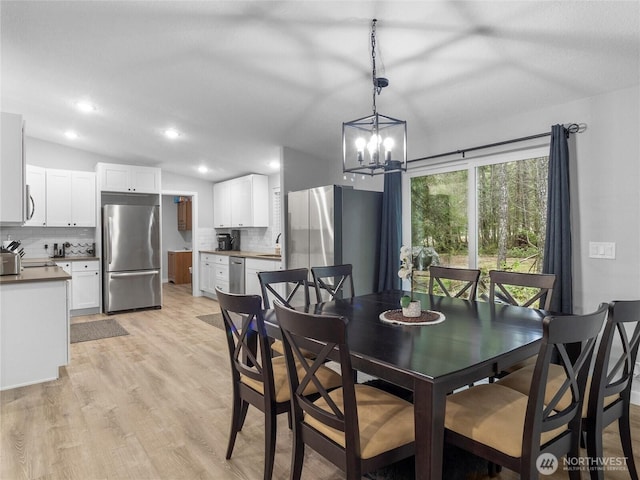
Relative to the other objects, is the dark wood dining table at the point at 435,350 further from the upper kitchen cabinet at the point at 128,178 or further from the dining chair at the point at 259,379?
the upper kitchen cabinet at the point at 128,178

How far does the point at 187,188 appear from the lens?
7.47 m

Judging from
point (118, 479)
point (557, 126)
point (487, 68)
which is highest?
point (487, 68)

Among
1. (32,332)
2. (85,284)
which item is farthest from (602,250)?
(85,284)

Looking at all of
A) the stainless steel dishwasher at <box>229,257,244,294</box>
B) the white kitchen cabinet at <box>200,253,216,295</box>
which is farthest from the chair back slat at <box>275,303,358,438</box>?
the white kitchen cabinet at <box>200,253,216,295</box>

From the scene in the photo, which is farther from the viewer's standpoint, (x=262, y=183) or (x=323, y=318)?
(x=262, y=183)

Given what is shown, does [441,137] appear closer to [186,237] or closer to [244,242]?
[244,242]

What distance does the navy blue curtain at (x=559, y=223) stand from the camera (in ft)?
9.59

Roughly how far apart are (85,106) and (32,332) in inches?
101

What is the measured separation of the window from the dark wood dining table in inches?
48.9

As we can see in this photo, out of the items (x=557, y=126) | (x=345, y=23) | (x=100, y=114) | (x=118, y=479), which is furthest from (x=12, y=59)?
(x=557, y=126)

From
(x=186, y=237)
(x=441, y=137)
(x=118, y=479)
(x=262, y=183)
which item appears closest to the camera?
(x=118, y=479)

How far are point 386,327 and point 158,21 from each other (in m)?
2.45

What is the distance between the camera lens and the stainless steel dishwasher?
6.30m

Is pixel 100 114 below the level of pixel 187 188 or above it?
above
